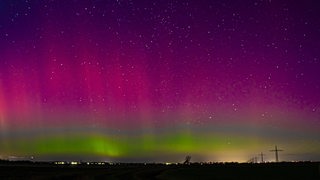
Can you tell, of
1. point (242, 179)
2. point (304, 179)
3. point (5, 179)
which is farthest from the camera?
point (242, 179)

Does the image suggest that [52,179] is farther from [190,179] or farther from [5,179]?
[190,179]

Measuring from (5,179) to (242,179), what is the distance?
981 inches

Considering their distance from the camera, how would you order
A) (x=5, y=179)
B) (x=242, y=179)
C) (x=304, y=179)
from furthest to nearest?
(x=242, y=179)
(x=304, y=179)
(x=5, y=179)

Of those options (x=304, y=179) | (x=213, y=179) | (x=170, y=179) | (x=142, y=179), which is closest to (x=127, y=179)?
(x=142, y=179)

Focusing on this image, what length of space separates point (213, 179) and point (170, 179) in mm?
5039

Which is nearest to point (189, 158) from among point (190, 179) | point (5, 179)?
point (190, 179)

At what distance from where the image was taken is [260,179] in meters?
51.9

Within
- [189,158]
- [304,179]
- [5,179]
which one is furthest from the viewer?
[189,158]

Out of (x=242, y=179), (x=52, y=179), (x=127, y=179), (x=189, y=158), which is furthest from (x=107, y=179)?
(x=189, y=158)

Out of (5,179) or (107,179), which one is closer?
(5,179)

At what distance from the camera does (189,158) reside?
190m

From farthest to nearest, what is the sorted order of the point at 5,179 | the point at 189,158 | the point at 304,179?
the point at 189,158, the point at 304,179, the point at 5,179

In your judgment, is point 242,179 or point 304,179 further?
point 242,179

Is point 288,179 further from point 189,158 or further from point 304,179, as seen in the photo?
point 189,158
